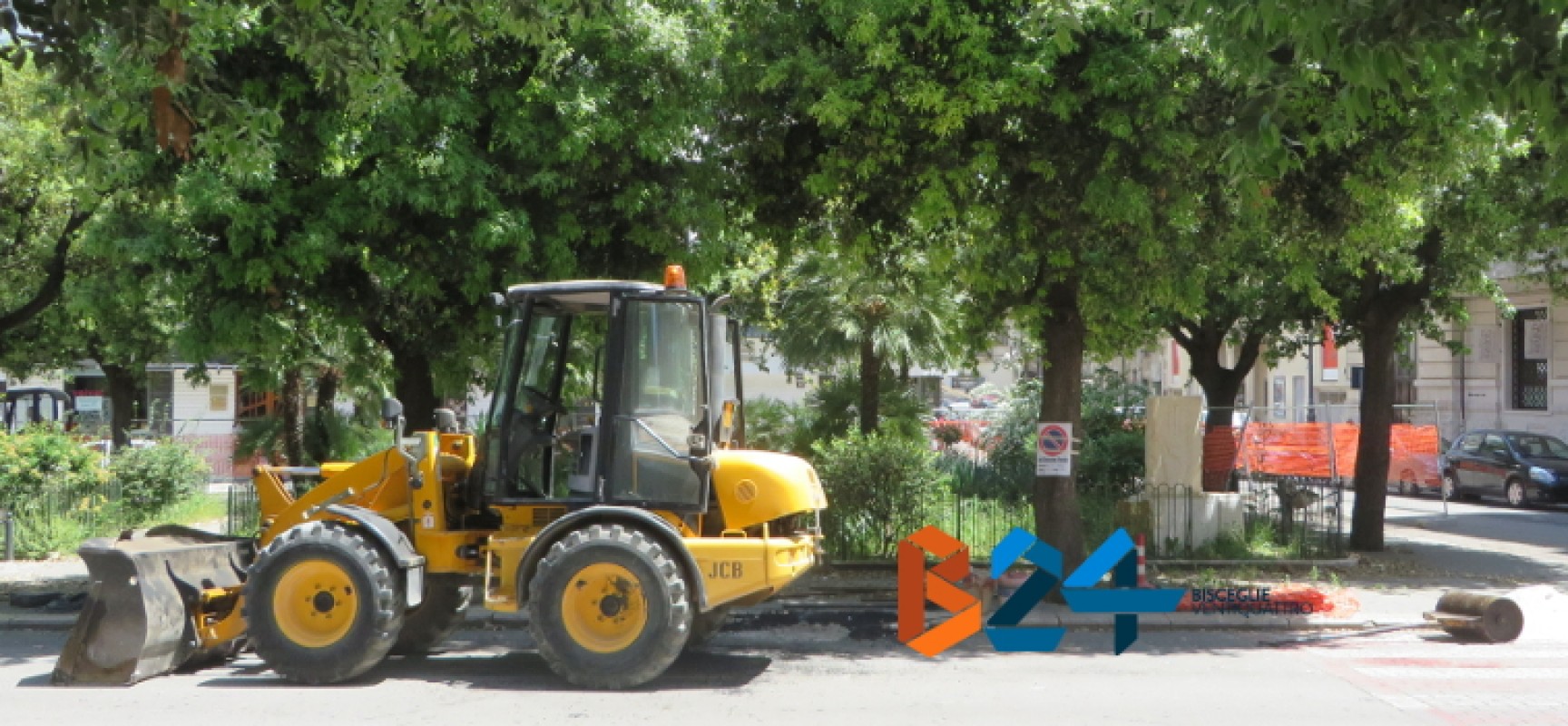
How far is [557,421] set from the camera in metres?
10.3

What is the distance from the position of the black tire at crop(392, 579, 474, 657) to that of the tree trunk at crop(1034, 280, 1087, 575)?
20.7 feet

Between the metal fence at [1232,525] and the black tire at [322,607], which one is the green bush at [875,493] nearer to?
the metal fence at [1232,525]

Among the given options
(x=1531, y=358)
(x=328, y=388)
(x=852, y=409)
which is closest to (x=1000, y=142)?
(x=852, y=409)

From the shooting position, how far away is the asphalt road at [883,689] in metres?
8.61

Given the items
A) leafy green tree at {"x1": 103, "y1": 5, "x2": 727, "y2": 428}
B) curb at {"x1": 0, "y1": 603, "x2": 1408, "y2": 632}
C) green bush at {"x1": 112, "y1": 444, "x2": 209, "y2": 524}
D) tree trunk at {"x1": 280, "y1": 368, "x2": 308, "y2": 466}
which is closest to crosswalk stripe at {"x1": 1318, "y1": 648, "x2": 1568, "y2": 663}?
curb at {"x1": 0, "y1": 603, "x2": 1408, "y2": 632}

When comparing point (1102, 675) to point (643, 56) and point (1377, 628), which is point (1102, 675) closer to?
point (1377, 628)

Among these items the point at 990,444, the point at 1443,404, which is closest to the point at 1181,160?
the point at 990,444

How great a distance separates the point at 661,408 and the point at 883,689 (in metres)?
2.66

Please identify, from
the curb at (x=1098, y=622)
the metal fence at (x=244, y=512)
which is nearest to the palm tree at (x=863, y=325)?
the curb at (x=1098, y=622)

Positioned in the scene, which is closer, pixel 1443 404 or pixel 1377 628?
pixel 1377 628

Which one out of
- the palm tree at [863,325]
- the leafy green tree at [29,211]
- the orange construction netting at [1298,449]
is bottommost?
the orange construction netting at [1298,449]

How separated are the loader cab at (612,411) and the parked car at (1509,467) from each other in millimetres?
23160

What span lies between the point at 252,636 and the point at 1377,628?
9.88m

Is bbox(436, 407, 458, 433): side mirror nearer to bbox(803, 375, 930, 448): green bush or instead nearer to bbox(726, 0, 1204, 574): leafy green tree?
bbox(726, 0, 1204, 574): leafy green tree
